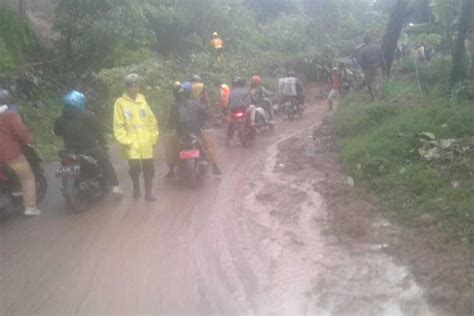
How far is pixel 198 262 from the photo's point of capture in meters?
6.12

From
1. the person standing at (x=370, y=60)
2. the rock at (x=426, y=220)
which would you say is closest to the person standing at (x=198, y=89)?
the person standing at (x=370, y=60)

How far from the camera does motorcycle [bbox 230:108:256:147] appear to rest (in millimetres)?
12266

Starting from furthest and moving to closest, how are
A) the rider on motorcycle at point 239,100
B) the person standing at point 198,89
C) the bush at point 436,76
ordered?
the bush at point 436,76
the person standing at point 198,89
the rider on motorcycle at point 239,100

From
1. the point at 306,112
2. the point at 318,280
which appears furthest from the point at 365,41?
the point at 318,280

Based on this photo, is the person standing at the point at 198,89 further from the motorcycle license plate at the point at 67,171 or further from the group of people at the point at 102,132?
the motorcycle license plate at the point at 67,171

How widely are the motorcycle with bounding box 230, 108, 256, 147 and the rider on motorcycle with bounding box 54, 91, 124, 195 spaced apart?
173 inches

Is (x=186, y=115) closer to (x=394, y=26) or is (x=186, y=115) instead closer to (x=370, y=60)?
(x=370, y=60)

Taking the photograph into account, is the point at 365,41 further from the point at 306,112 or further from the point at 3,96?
the point at 3,96

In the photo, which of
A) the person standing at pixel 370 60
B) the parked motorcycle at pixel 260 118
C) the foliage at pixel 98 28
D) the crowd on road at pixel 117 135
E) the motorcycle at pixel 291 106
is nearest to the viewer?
the crowd on road at pixel 117 135

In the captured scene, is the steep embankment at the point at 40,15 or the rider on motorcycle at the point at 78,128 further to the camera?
the steep embankment at the point at 40,15

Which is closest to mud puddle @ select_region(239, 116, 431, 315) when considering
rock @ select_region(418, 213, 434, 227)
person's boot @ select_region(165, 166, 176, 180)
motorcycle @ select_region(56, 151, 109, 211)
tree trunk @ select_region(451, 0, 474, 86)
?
rock @ select_region(418, 213, 434, 227)

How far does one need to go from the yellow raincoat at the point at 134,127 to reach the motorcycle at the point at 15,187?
4.16ft

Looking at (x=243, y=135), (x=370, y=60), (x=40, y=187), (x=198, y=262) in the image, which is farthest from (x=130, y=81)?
(x=370, y=60)

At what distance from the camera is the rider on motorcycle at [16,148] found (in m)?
7.47
